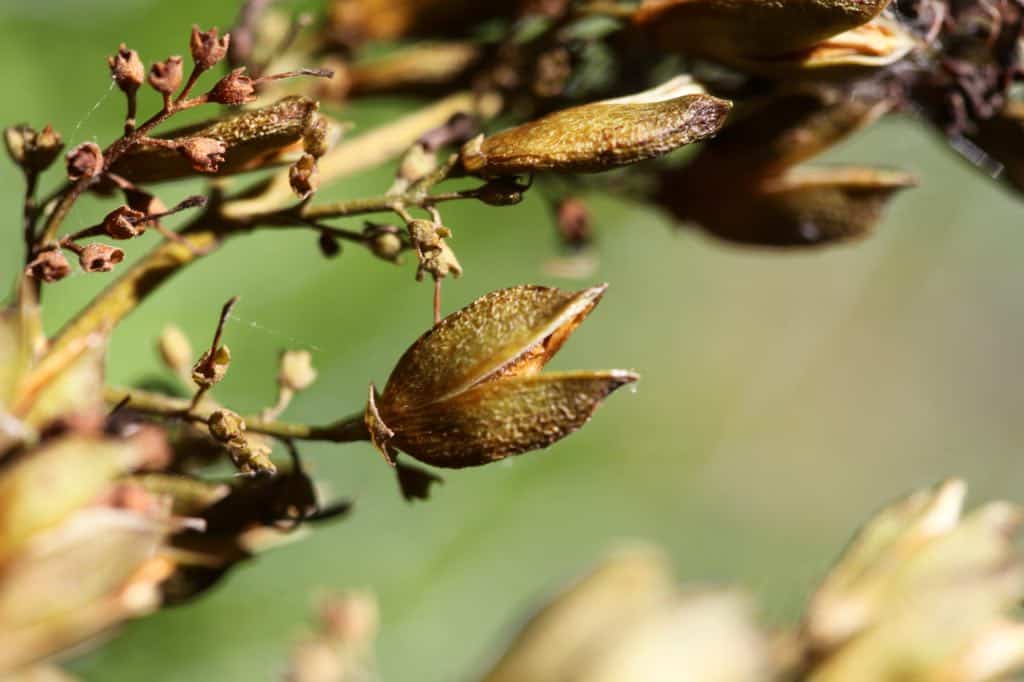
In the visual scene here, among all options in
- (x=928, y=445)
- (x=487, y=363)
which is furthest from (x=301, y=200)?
(x=928, y=445)

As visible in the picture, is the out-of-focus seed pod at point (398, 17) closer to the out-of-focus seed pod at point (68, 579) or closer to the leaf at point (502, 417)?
the leaf at point (502, 417)

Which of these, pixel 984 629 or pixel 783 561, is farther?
pixel 783 561

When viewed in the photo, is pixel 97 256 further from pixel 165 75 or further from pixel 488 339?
pixel 488 339

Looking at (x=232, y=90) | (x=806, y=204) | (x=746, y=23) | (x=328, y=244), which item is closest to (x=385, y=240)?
(x=328, y=244)

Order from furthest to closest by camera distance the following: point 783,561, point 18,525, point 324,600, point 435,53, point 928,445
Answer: point 928,445
point 783,561
point 435,53
point 324,600
point 18,525

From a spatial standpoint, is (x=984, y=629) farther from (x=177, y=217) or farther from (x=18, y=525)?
(x=177, y=217)

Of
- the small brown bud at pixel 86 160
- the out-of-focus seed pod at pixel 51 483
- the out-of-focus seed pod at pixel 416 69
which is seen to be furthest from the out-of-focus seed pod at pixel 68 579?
the out-of-focus seed pod at pixel 416 69
